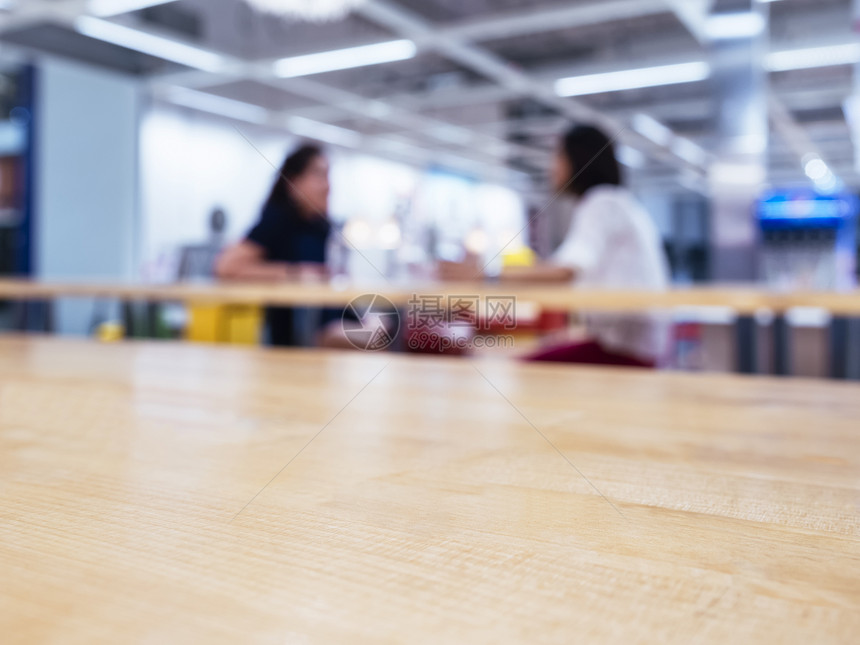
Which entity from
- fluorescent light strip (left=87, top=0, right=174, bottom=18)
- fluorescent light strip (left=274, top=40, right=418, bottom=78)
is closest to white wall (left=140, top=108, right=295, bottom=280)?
fluorescent light strip (left=87, top=0, right=174, bottom=18)

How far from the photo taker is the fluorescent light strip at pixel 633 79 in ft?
16.4

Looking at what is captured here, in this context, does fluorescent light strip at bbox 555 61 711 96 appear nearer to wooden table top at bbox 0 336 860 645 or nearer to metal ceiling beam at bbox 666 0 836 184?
metal ceiling beam at bbox 666 0 836 184

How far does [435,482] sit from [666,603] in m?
0.11

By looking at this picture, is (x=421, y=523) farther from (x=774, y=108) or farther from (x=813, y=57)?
(x=774, y=108)

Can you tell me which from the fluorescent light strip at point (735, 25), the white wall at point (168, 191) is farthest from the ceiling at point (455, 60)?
the white wall at point (168, 191)

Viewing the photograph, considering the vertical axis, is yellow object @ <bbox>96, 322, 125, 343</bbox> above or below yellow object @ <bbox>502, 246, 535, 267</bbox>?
below

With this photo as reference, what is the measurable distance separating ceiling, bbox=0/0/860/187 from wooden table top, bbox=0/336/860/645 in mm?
2711

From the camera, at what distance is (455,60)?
15.9 feet

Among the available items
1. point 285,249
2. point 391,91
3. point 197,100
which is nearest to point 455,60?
point 391,91

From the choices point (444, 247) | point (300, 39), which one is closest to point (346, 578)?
point (444, 247)

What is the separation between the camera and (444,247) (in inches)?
57.0

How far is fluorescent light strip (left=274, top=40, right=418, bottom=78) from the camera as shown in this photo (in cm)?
451

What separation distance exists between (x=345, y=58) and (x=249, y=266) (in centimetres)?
304

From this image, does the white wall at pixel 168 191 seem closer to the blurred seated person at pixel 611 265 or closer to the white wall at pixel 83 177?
the white wall at pixel 83 177
